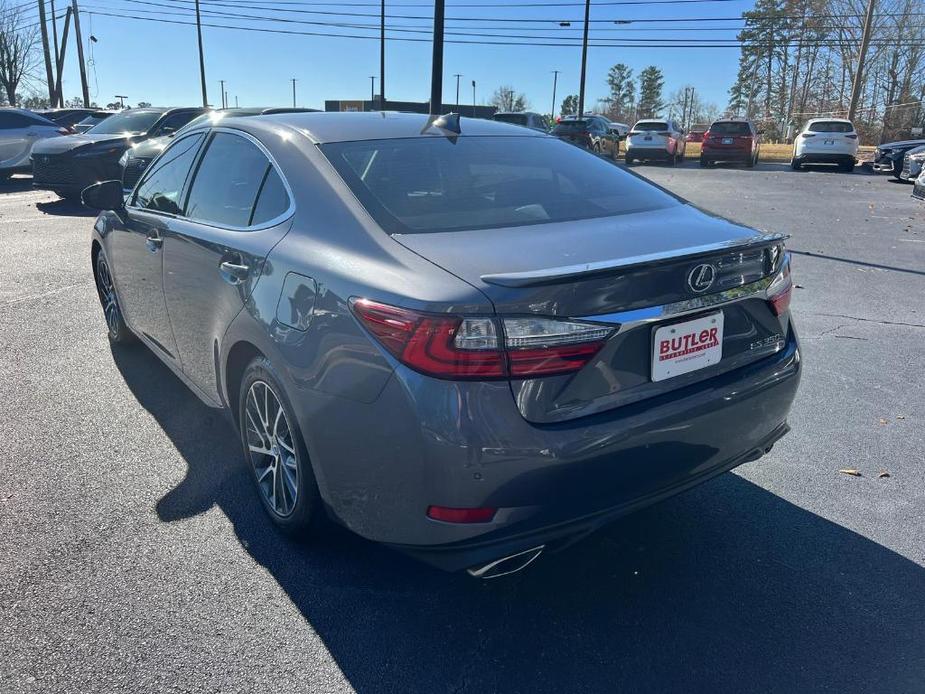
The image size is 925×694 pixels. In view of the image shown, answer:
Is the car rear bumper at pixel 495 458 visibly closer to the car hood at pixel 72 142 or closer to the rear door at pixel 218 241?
the rear door at pixel 218 241

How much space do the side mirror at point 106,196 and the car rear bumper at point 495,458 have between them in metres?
2.55

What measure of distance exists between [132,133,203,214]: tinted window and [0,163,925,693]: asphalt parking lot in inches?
45.1

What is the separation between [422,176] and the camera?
286cm

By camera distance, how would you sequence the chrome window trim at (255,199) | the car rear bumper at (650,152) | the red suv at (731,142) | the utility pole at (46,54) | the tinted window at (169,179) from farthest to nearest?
the utility pole at (46,54)
the car rear bumper at (650,152)
the red suv at (731,142)
the tinted window at (169,179)
the chrome window trim at (255,199)

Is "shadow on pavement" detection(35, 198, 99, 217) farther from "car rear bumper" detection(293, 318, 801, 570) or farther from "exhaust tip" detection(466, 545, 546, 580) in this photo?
"exhaust tip" detection(466, 545, 546, 580)

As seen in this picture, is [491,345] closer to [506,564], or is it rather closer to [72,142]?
Result: [506,564]

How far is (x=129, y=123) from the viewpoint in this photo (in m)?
13.4

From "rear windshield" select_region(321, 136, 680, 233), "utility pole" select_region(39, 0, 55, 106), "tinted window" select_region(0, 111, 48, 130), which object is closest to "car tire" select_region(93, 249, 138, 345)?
"rear windshield" select_region(321, 136, 680, 233)

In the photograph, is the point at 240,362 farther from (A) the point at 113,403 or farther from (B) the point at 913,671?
(B) the point at 913,671

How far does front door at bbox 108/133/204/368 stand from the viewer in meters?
3.73

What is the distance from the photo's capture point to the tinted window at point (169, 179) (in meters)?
3.73

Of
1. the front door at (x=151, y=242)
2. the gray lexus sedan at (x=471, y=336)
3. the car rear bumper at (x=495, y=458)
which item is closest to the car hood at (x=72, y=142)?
the front door at (x=151, y=242)

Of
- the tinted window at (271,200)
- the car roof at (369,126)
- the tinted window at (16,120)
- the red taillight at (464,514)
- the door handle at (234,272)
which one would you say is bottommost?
the red taillight at (464,514)

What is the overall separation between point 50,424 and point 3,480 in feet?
2.11
